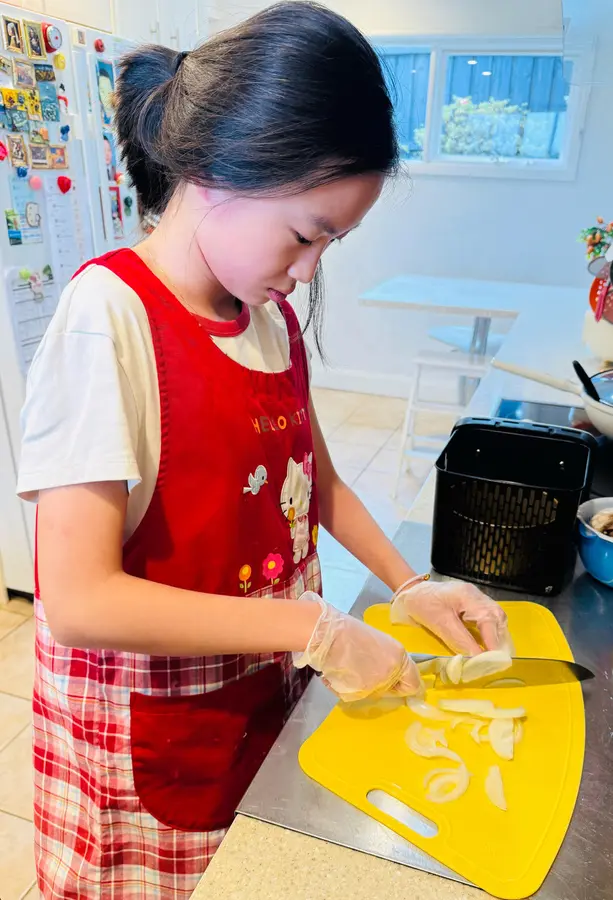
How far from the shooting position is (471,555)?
2.97ft

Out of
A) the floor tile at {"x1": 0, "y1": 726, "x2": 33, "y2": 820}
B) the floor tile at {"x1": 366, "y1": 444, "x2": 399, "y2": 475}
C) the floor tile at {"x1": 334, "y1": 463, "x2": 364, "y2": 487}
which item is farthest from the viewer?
the floor tile at {"x1": 366, "y1": 444, "x2": 399, "y2": 475}

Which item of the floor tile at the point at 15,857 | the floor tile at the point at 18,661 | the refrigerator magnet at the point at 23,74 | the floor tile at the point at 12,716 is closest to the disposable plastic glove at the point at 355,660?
the floor tile at the point at 15,857

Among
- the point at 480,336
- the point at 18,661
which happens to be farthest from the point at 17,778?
the point at 480,336

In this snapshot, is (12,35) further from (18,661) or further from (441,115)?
(441,115)

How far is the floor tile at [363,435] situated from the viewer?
3.56 meters

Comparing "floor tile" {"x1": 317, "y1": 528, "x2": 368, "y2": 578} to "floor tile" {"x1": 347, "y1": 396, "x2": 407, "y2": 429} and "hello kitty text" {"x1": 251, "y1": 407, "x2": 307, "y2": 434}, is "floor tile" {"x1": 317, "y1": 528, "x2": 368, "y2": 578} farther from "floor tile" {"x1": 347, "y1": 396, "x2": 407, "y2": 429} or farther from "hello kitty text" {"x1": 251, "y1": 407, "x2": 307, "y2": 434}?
"hello kitty text" {"x1": 251, "y1": 407, "x2": 307, "y2": 434}

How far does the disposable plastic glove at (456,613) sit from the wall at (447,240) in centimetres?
291

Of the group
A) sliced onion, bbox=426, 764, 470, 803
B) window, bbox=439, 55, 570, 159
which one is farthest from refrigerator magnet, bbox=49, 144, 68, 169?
window, bbox=439, 55, 570, 159

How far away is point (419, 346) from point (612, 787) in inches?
141

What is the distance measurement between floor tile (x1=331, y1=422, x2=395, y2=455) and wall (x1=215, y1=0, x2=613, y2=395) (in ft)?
1.86

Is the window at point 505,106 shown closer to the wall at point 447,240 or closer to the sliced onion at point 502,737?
the wall at point 447,240

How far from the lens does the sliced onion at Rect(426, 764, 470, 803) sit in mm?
591

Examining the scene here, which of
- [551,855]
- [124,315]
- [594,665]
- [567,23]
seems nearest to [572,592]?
[594,665]

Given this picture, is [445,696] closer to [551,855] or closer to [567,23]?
[551,855]
